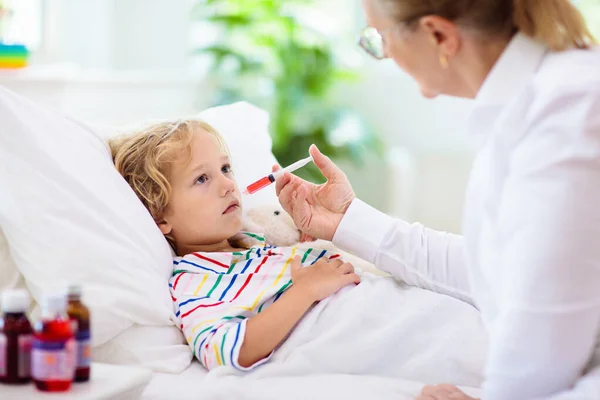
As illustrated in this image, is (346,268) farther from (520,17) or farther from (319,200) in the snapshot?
(520,17)

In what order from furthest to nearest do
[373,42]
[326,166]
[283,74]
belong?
1. [283,74]
2. [326,166]
3. [373,42]

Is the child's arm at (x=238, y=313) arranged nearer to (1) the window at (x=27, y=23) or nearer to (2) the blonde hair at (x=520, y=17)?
(2) the blonde hair at (x=520, y=17)

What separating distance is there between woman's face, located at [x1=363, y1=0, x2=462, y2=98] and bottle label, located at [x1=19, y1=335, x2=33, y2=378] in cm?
65

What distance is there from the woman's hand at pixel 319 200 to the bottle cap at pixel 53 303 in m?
0.69

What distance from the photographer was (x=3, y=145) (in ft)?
4.87

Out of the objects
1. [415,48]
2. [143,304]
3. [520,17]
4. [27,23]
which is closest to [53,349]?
[143,304]

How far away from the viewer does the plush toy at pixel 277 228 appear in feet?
5.74

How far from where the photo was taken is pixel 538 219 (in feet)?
3.43

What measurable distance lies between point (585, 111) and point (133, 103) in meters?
3.09

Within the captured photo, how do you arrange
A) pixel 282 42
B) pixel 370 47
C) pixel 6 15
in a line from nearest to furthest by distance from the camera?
1. pixel 370 47
2. pixel 6 15
3. pixel 282 42

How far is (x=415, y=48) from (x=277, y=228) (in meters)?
0.66

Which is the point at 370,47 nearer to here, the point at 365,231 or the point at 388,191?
the point at 365,231

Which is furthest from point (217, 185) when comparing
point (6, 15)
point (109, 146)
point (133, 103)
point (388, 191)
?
point (388, 191)

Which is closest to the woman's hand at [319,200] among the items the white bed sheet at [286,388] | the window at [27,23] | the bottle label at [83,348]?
the white bed sheet at [286,388]
